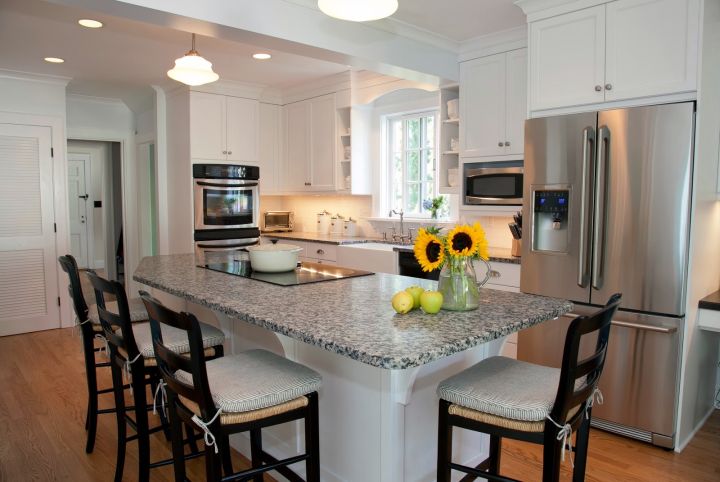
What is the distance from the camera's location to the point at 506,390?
1.57m

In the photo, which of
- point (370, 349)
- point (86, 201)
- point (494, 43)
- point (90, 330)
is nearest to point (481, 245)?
point (370, 349)

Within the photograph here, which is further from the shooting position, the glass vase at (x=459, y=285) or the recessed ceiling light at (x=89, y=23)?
the recessed ceiling light at (x=89, y=23)

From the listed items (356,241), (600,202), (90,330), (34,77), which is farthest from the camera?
(34,77)

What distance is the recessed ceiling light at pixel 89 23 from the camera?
3355 mm

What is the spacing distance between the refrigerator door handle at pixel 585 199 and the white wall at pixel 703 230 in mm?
483

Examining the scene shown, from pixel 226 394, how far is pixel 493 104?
3.01 m

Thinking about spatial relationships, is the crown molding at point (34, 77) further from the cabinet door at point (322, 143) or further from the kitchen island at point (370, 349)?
the kitchen island at point (370, 349)

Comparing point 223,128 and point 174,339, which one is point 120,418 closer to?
point 174,339

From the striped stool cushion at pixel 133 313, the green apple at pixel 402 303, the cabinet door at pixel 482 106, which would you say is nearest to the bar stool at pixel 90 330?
the striped stool cushion at pixel 133 313

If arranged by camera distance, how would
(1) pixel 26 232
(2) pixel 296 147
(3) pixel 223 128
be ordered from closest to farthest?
(1) pixel 26 232
(3) pixel 223 128
(2) pixel 296 147

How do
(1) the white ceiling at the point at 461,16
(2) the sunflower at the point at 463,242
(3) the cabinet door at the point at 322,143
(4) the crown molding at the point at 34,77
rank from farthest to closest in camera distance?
(3) the cabinet door at the point at 322,143 < (4) the crown molding at the point at 34,77 < (1) the white ceiling at the point at 461,16 < (2) the sunflower at the point at 463,242

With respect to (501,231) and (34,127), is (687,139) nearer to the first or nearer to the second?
(501,231)

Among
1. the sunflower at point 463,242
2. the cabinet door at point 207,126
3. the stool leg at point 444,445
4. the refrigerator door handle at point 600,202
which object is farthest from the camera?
the cabinet door at point 207,126

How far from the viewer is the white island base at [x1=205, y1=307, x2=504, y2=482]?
5.81ft
